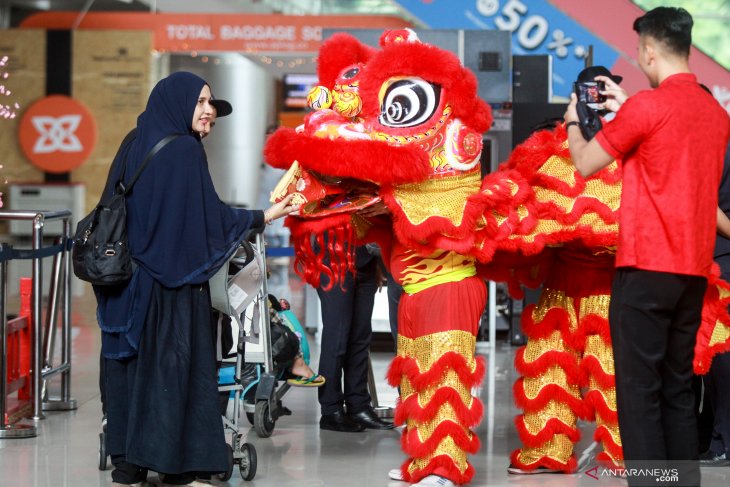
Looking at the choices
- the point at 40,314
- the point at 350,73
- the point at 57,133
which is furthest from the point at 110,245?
the point at 57,133

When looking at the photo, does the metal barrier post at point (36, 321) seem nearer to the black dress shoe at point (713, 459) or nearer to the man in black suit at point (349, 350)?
the man in black suit at point (349, 350)

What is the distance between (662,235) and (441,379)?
3.95ft

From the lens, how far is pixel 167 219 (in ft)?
13.3

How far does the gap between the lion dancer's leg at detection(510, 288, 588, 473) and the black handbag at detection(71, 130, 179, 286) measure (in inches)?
64.0

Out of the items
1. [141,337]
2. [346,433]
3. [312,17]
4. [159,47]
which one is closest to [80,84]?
[159,47]

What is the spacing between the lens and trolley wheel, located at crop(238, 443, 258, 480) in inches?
175

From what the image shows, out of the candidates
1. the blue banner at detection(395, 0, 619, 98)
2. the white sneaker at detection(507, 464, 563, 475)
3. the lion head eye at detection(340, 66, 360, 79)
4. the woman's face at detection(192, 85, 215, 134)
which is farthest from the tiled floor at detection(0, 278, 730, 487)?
the blue banner at detection(395, 0, 619, 98)

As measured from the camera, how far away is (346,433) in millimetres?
5410

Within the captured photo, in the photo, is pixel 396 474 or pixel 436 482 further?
pixel 396 474

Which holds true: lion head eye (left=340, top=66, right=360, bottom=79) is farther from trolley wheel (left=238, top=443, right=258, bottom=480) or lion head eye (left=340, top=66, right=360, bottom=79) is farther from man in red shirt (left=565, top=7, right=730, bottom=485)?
trolley wheel (left=238, top=443, right=258, bottom=480)

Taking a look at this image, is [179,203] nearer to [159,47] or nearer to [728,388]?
[728,388]

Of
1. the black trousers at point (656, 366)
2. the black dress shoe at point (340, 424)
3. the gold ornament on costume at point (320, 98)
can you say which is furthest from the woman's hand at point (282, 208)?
the black dress shoe at point (340, 424)

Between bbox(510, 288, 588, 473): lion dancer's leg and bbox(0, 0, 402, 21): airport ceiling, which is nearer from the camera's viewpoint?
bbox(510, 288, 588, 473): lion dancer's leg

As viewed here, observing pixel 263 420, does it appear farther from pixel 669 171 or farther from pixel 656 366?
pixel 669 171
